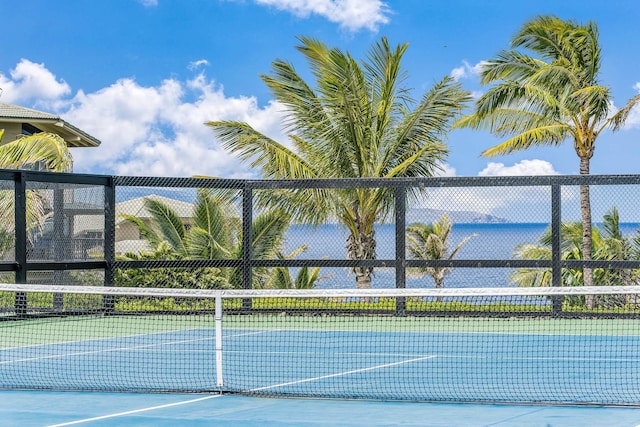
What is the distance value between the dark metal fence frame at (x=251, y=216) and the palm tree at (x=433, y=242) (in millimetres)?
352

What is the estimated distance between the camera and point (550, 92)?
2194cm

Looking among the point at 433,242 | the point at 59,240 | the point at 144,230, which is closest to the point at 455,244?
the point at 433,242

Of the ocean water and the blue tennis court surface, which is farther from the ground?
the ocean water

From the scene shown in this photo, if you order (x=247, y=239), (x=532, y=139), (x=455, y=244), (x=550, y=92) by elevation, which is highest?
(x=550, y=92)

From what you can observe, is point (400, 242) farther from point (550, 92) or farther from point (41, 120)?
point (41, 120)

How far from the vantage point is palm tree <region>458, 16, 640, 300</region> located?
21078 mm

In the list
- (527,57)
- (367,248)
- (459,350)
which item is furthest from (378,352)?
(527,57)

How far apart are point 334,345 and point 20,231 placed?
5.60 m

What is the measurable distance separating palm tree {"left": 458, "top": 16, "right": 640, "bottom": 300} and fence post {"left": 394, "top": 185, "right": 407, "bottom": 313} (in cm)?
657

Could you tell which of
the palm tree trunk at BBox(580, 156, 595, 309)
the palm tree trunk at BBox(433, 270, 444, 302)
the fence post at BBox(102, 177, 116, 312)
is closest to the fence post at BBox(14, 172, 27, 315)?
the fence post at BBox(102, 177, 116, 312)

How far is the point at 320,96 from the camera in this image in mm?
20141

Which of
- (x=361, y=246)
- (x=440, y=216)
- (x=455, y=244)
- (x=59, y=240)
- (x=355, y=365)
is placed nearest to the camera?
(x=355, y=365)

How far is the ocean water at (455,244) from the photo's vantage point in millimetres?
14727

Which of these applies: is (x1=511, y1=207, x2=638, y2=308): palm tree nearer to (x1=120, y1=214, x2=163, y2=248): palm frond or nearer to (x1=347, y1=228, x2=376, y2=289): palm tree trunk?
(x1=347, y1=228, x2=376, y2=289): palm tree trunk
